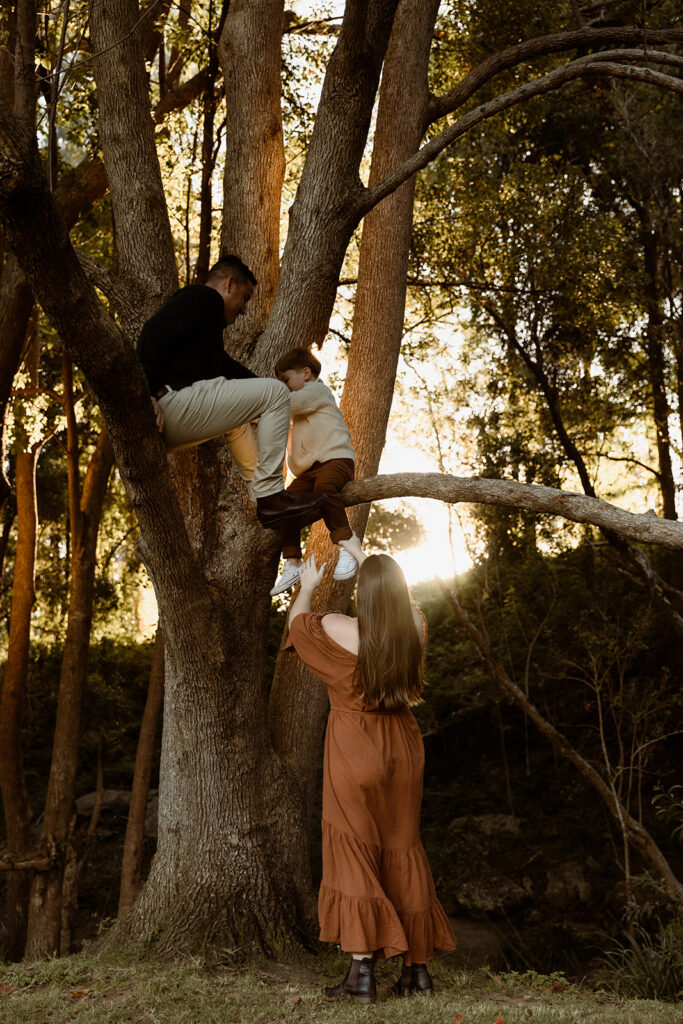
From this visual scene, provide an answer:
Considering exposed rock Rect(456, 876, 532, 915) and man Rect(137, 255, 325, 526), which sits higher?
man Rect(137, 255, 325, 526)

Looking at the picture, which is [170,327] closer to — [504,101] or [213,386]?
[213,386]

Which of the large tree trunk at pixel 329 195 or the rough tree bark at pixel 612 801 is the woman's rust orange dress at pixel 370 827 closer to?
the large tree trunk at pixel 329 195

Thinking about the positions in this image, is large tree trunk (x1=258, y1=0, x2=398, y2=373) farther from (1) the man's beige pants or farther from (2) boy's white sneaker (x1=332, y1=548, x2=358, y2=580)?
(2) boy's white sneaker (x1=332, y1=548, x2=358, y2=580)

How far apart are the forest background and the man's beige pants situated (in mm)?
290

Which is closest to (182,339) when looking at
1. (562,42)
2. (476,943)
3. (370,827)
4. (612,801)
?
(370,827)

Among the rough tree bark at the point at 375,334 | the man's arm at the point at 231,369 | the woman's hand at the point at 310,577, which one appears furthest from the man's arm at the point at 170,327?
the rough tree bark at the point at 375,334

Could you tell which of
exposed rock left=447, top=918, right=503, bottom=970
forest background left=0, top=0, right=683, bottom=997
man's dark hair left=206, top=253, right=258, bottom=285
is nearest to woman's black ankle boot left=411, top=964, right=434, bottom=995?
forest background left=0, top=0, right=683, bottom=997

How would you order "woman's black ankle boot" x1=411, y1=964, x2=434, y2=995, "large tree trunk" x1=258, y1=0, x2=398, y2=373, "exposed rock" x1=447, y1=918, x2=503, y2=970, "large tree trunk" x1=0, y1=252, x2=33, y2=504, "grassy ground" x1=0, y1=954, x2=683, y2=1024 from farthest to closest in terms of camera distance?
"exposed rock" x1=447, y1=918, x2=503, y2=970, "large tree trunk" x1=0, y1=252, x2=33, y2=504, "large tree trunk" x1=258, y1=0, x2=398, y2=373, "woman's black ankle boot" x1=411, y1=964, x2=434, y2=995, "grassy ground" x1=0, y1=954, x2=683, y2=1024

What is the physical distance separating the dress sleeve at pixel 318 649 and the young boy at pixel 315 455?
2.43 feet

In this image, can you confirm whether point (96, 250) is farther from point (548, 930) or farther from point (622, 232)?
point (548, 930)

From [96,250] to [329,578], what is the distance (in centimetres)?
732

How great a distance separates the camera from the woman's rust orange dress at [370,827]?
12.8ft

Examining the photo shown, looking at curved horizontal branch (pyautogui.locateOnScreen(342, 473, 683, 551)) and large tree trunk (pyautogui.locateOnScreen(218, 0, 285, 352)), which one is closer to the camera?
curved horizontal branch (pyautogui.locateOnScreen(342, 473, 683, 551))

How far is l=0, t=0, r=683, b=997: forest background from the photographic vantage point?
196 inches
